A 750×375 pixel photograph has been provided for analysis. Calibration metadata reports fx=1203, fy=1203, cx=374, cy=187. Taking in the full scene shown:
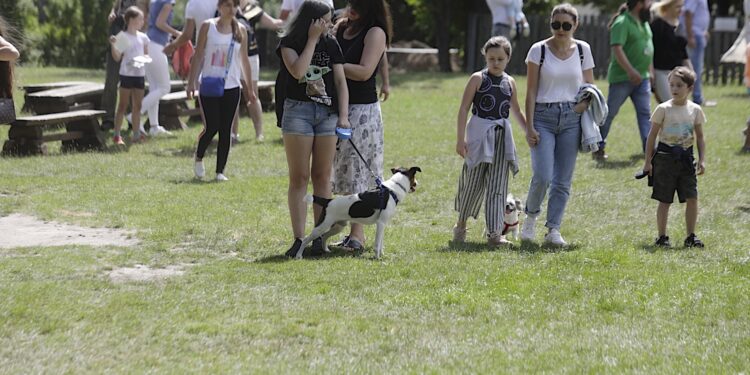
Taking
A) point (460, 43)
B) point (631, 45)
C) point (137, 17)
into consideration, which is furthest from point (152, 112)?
point (460, 43)

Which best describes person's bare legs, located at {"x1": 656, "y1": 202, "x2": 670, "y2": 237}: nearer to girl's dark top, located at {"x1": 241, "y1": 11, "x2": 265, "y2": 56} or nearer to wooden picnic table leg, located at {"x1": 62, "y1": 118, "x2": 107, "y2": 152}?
girl's dark top, located at {"x1": 241, "y1": 11, "x2": 265, "y2": 56}

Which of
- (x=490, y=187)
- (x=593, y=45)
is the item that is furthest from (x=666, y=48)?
(x=593, y=45)

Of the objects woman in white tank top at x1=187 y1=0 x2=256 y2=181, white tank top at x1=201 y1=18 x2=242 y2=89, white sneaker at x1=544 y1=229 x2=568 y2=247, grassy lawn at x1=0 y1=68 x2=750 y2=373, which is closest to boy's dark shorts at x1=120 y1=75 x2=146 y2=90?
woman in white tank top at x1=187 y1=0 x2=256 y2=181

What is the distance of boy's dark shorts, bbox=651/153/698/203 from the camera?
8711mm

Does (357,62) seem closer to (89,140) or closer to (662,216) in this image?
(662,216)

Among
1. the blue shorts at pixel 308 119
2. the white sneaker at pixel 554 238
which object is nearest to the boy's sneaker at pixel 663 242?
the white sneaker at pixel 554 238

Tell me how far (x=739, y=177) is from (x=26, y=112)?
33.9 feet

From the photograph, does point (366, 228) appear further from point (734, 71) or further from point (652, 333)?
point (734, 71)

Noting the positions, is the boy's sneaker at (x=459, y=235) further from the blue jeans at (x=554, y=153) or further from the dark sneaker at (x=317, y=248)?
the dark sneaker at (x=317, y=248)

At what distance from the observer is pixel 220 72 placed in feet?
39.1

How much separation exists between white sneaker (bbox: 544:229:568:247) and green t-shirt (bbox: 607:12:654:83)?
4.33 m

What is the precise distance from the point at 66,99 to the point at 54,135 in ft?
6.28

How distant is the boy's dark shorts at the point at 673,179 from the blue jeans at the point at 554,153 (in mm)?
634

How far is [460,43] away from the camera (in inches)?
1275
